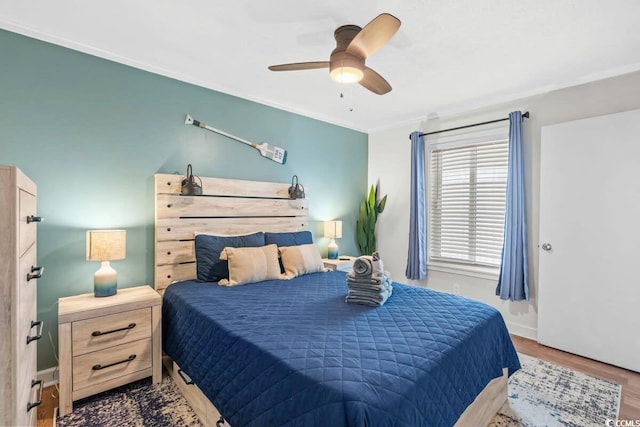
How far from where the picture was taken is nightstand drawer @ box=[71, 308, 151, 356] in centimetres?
190

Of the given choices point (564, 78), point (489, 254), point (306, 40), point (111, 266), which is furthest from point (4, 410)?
point (564, 78)

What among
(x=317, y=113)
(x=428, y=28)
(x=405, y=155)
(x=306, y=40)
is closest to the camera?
(x=428, y=28)

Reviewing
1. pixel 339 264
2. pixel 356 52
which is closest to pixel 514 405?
pixel 339 264

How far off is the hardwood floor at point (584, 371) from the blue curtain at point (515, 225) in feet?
1.59

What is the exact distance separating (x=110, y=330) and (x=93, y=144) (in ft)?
4.59

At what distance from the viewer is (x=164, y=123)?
2672 millimetres

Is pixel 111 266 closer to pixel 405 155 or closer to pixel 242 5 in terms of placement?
pixel 242 5

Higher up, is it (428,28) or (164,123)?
(428,28)

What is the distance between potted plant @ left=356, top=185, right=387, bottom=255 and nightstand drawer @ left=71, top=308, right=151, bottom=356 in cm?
292

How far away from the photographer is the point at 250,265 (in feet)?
8.23

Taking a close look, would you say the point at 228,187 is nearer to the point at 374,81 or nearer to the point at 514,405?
the point at 374,81

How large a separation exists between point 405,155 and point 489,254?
164 cm

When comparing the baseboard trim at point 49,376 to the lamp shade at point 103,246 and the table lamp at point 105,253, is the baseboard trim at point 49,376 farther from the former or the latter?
the lamp shade at point 103,246

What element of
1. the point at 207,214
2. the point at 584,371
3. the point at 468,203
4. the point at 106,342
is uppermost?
the point at 468,203
